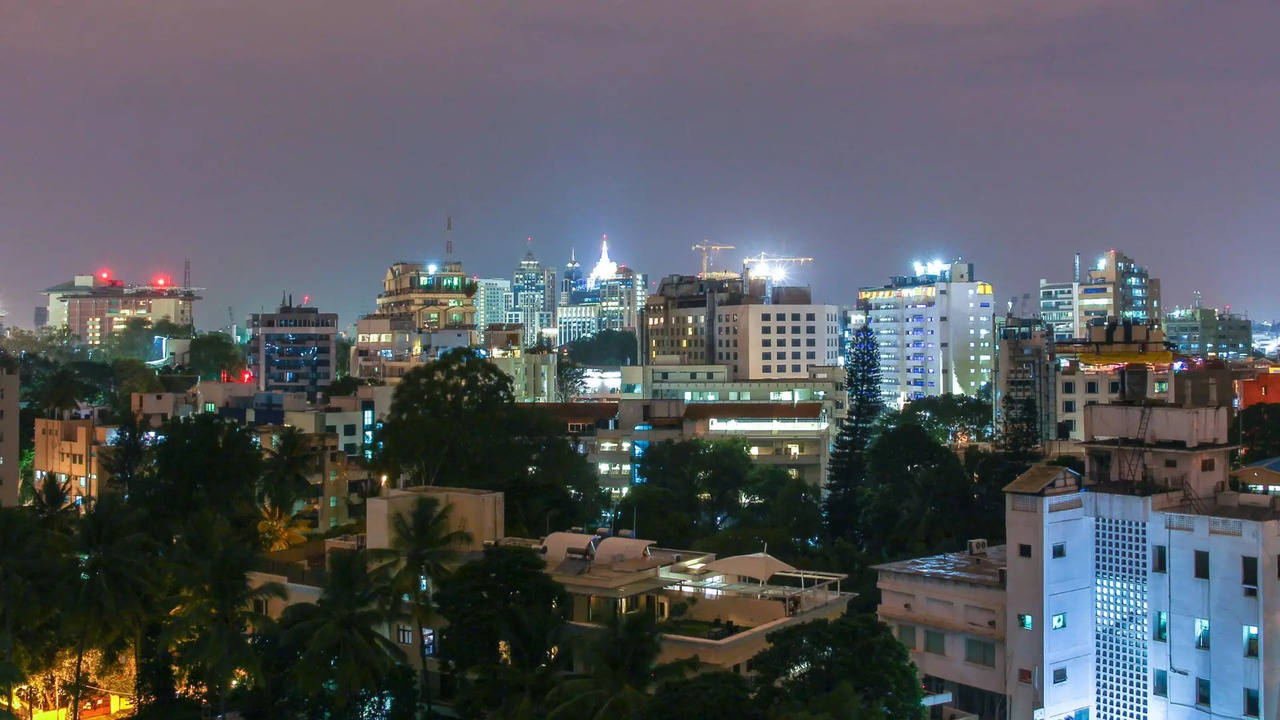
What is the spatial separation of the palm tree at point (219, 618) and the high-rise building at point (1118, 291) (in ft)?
324

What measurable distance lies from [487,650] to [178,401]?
42.4m

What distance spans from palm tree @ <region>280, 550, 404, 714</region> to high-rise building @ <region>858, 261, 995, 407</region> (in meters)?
82.9

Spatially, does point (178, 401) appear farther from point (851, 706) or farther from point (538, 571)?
point (851, 706)

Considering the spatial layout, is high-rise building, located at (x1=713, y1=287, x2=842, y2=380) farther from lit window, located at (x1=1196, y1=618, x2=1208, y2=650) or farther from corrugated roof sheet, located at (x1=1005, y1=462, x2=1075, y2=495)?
lit window, located at (x1=1196, y1=618, x2=1208, y2=650)

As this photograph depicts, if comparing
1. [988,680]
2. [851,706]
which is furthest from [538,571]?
[988,680]

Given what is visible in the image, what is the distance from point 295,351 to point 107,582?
65089mm

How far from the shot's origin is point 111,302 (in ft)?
598

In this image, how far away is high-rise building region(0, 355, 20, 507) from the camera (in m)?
44.6

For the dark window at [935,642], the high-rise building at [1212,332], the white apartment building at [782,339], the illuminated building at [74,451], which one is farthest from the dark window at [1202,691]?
the high-rise building at [1212,332]

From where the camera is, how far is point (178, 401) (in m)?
59.8

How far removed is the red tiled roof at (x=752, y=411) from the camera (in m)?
58.6

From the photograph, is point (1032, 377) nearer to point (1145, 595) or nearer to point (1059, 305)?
point (1145, 595)

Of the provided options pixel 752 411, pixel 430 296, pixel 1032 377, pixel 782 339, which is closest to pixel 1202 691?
pixel 752 411

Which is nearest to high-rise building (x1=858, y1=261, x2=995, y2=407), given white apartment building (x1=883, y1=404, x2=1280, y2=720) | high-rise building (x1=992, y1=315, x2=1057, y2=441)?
high-rise building (x1=992, y1=315, x2=1057, y2=441)
